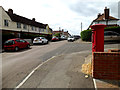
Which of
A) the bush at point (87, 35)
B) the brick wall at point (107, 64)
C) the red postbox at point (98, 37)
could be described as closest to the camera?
the brick wall at point (107, 64)

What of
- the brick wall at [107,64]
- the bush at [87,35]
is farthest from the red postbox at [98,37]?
the bush at [87,35]

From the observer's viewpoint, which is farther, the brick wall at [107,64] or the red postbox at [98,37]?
the red postbox at [98,37]

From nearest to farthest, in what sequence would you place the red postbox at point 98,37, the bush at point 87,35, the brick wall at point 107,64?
the brick wall at point 107,64 < the red postbox at point 98,37 < the bush at point 87,35

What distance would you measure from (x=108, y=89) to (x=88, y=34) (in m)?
18.9

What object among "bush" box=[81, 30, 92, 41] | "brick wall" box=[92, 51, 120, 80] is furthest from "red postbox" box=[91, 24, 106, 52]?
"bush" box=[81, 30, 92, 41]

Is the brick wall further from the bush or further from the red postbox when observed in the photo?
the bush

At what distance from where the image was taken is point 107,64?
142 inches

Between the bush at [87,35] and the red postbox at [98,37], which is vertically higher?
the bush at [87,35]

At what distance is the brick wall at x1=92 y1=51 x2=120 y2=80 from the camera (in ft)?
11.6

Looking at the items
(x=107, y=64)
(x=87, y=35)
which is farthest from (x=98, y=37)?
(x=87, y=35)

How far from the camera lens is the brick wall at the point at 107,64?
140 inches

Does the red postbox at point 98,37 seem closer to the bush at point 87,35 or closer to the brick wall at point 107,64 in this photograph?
the brick wall at point 107,64

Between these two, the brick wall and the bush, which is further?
the bush

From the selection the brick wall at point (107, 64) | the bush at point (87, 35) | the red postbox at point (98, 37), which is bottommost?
the brick wall at point (107, 64)
